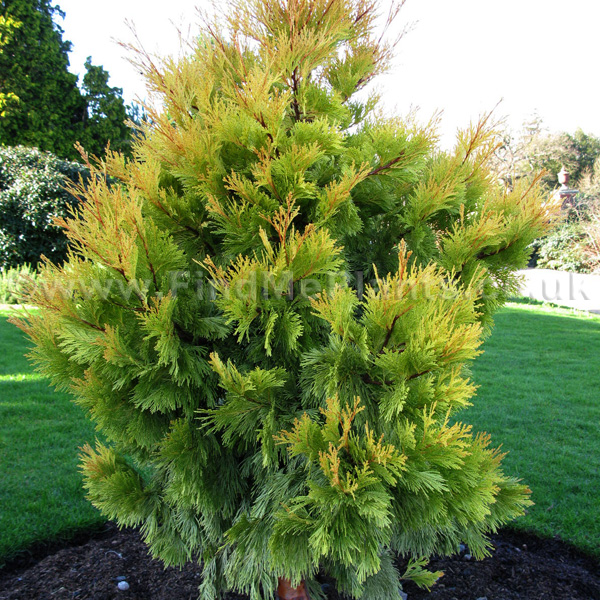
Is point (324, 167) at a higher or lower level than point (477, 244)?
higher

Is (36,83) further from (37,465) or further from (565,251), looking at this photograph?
(565,251)

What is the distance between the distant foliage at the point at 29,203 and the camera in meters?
13.0

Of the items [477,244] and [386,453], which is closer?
[386,453]

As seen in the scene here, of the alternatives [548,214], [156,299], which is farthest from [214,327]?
[548,214]

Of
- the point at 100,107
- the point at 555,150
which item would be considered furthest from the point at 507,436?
the point at 555,150

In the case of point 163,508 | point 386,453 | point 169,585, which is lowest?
point 169,585

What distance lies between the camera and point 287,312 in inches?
81.4

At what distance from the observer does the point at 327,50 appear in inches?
90.4

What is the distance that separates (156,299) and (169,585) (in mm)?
2137

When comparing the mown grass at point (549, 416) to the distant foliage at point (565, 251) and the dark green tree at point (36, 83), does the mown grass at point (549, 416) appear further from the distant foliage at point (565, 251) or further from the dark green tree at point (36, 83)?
the dark green tree at point (36, 83)

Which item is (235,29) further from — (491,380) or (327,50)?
(491,380)

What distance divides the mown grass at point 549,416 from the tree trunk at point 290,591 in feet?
6.72

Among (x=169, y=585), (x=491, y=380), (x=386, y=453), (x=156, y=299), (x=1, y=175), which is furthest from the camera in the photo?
(x=1, y=175)

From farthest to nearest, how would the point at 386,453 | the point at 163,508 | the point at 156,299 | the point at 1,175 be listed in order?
the point at 1,175 < the point at 163,508 < the point at 156,299 < the point at 386,453
